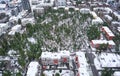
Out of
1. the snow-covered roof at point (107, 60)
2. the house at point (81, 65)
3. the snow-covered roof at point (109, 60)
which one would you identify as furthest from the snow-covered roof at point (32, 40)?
the snow-covered roof at point (109, 60)

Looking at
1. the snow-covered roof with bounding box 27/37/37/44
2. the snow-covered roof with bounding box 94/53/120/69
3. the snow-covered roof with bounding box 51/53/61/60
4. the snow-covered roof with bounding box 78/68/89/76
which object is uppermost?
the snow-covered roof with bounding box 51/53/61/60

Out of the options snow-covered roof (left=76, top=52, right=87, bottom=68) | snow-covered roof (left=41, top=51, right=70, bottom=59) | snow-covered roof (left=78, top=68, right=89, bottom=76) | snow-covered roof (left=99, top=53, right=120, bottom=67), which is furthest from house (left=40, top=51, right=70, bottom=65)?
snow-covered roof (left=99, top=53, right=120, bottom=67)

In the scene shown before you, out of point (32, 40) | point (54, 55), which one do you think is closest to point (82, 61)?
point (54, 55)

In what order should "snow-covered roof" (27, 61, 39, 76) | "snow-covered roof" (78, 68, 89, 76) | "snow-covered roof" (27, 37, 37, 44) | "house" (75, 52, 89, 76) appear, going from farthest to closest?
"snow-covered roof" (27, 37, 37, 44)
"snow-covered roof" (27, 61, 39, 76)
"house" (75, 52, 89, 76)
"snow-covered roof" (78, 68, 89, 76)

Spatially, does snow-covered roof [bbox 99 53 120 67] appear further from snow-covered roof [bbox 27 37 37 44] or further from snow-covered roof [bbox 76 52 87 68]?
snow-covered roof [bbox 27 37 37 44]

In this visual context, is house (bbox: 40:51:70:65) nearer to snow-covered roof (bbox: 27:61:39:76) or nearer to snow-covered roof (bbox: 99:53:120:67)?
snow-covered roof (bbox: 27:61:39:76)

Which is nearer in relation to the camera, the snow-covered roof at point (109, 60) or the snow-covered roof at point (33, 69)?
the snow-covered roof at point (33, 69)

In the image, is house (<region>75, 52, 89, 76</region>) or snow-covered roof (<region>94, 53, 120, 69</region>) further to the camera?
snow-covered roof (<region>94, 53, 120, 69</region>)

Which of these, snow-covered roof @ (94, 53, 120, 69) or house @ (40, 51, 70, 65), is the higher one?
house @ (40, 51, 70, 65)

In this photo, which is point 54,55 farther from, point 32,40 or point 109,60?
point 32,40

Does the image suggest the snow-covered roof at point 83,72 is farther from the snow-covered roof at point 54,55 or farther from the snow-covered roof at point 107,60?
the snow-covered roof at point 54,55

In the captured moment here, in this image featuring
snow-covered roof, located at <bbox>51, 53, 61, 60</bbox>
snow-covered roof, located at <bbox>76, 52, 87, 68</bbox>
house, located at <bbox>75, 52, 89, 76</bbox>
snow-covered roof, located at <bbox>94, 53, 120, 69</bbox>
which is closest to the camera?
house, located at <bbox>75, 52, 89, 76</bbox>

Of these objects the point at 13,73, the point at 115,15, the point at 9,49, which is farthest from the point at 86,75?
the point at 115,15
